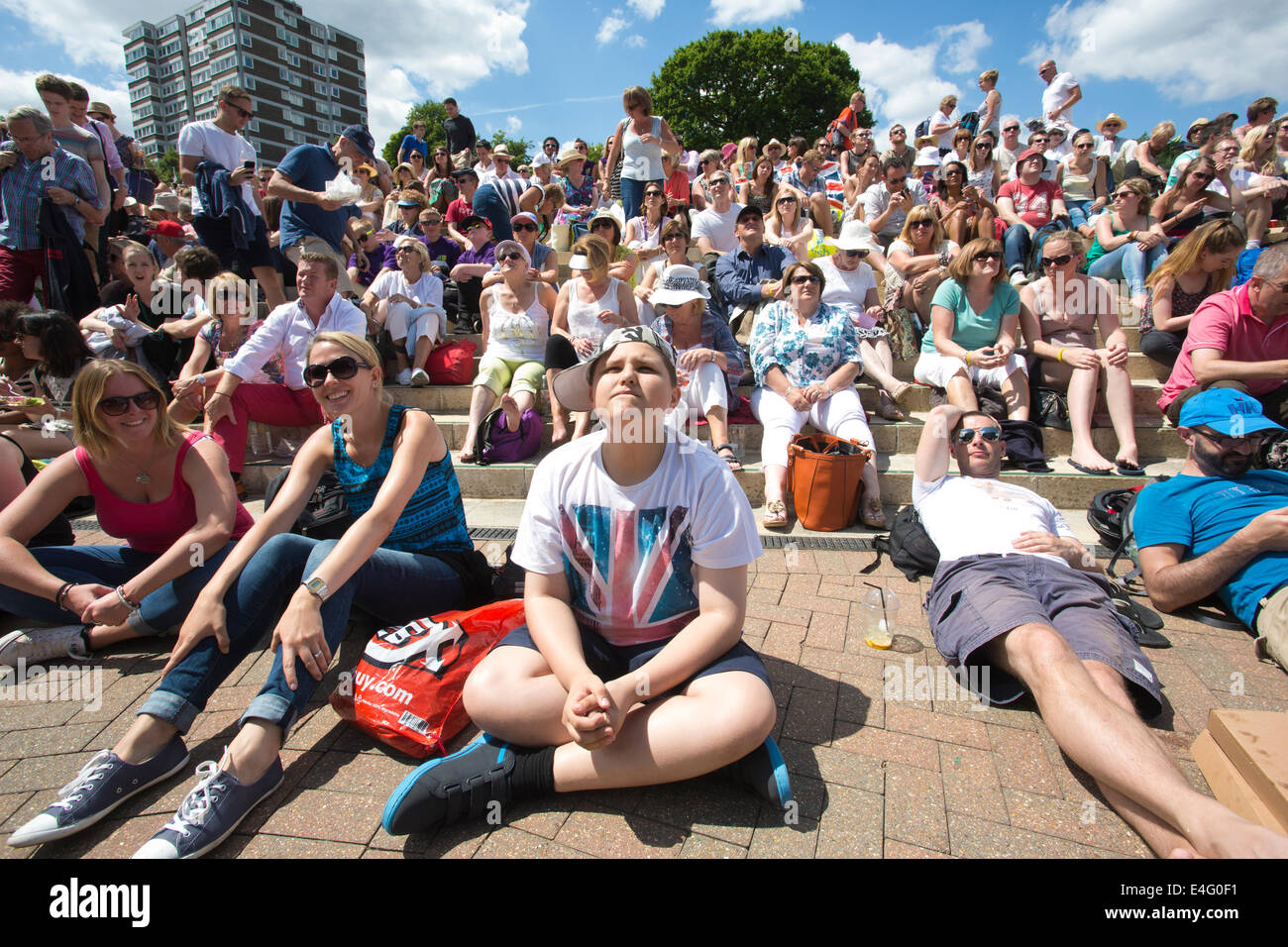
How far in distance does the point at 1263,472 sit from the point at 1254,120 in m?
10.1

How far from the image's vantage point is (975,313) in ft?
16.6

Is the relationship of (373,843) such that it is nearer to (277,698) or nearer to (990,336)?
(277,698)

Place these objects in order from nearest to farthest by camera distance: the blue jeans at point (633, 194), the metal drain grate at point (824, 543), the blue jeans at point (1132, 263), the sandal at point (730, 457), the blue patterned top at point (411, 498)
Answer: the blue patterned top at point (411, 498)
the metal drain grate at point (824, 543)
the sandal at point (730, 457)
the blue jeans at point (1132, 263)
the blue jeans at point (633, 194)

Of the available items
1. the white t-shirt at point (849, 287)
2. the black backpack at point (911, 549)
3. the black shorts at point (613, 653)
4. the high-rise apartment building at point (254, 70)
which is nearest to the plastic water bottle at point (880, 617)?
the black backpack at point (911, 549)

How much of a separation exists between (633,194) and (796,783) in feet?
25.0

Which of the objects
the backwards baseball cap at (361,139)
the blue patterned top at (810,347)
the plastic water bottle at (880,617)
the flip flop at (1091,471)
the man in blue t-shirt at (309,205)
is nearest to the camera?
the plastic water bottle at (880,617)

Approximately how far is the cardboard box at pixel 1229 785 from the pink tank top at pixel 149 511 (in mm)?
3691

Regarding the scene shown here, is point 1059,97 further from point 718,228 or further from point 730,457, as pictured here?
point 730,457

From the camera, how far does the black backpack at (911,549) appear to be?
3502 mm

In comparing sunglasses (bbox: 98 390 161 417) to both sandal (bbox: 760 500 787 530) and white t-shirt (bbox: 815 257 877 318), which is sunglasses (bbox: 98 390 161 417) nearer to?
sandal (bbox: 760 500 787 530)

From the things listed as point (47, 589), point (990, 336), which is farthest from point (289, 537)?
point (990, 336)

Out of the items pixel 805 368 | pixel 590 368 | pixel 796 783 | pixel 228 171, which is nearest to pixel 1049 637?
pixel 796 783

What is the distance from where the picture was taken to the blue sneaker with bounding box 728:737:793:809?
183 cm

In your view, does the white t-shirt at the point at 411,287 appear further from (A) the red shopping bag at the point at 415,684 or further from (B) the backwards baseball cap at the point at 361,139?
(A) the red shopping bag at the point at 415,684
